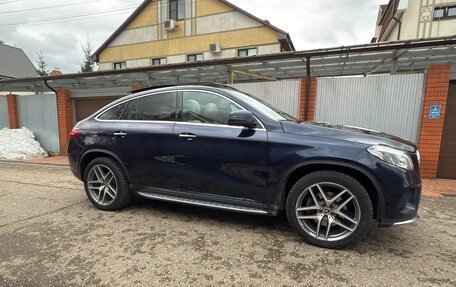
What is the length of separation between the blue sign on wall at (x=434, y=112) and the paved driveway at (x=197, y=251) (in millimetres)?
2924

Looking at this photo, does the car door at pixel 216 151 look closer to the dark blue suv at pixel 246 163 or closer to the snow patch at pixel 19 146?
the dark blue suv at pixel 246 163

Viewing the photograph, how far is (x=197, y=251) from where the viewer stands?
8.79 ft

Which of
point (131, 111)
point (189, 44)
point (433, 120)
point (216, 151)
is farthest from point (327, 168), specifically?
point (189, 44)

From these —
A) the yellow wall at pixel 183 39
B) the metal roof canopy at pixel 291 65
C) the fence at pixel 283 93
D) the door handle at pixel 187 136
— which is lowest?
the door handle at pixel 187 136

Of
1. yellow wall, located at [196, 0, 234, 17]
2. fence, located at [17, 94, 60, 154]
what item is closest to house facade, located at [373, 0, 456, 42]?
yellow wall, located at [196, 0, 234, 17]

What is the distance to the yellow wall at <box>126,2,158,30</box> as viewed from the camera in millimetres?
17375

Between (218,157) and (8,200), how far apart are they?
161 inches

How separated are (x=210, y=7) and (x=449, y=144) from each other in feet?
47.6

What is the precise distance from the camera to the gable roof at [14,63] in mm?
28545

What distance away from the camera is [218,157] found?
119 inches

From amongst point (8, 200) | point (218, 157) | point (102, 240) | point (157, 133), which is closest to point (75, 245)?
point (102, 240)

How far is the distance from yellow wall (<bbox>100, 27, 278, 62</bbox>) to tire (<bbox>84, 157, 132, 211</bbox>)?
13.0 m

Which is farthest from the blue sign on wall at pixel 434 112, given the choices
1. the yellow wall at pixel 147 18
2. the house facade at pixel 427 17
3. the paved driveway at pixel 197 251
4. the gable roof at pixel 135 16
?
the yellow wall at pixel 147 18

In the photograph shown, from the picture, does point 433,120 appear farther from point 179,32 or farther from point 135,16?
point 135,16
